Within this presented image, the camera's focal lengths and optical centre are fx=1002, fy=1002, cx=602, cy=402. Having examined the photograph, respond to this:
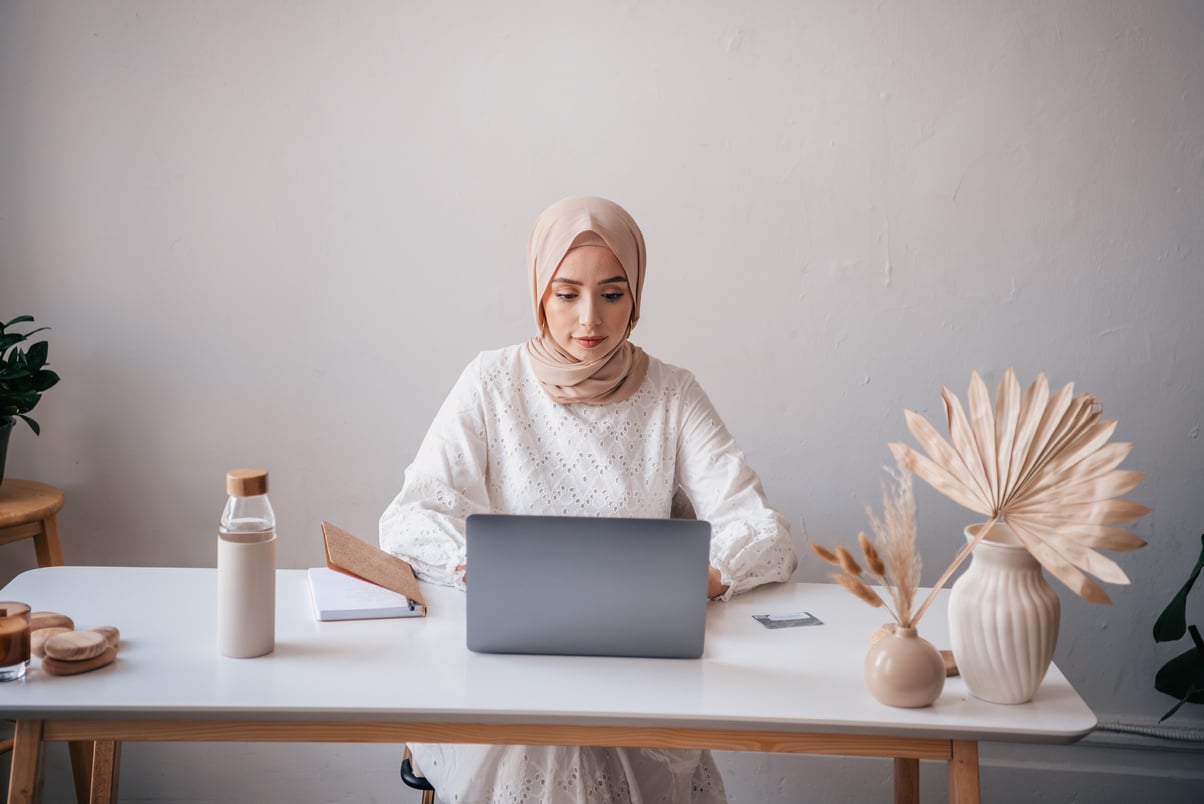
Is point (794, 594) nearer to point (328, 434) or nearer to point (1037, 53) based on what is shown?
point (328, 434)

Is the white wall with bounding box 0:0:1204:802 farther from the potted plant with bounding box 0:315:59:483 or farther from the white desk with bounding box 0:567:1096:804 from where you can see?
the white desk with bounding box 0:567:1096:804

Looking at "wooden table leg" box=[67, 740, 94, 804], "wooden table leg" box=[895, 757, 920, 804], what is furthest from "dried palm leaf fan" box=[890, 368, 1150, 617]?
"wooden table leg" box=[67, 740, 94, 804]

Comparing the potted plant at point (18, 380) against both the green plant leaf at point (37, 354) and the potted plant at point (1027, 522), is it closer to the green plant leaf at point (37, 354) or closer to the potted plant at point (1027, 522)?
the green plant leaf at point (37, 354)

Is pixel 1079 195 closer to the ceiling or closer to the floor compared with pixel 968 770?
closer to the ceiling

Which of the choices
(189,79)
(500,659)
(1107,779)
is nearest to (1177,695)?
(1107,779)

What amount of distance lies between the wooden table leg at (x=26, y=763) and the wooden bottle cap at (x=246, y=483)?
1.17 feet

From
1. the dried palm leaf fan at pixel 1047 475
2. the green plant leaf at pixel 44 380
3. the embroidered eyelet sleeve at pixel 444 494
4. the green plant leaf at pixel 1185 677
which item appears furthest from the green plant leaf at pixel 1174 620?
the green plant leaf at pixel 44 380

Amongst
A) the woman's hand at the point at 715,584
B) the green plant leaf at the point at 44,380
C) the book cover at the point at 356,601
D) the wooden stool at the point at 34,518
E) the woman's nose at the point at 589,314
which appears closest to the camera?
the book cover at the point at 356,601

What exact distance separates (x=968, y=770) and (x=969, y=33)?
1.88m

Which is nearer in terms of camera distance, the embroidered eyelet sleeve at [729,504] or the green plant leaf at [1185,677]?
the embroidered eyelet sleeve at [729,504]

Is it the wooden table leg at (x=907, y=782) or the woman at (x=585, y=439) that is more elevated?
the woman at (x=585, y=439)

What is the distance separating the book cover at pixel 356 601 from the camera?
1520 millimetres

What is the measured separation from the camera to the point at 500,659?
54.1 inches

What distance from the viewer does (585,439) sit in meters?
2.01
